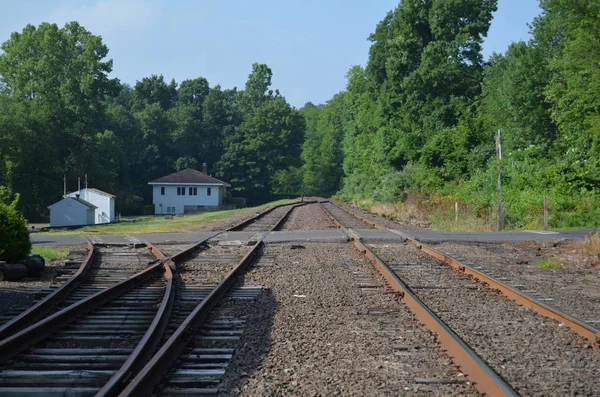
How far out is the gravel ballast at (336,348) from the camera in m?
5.67

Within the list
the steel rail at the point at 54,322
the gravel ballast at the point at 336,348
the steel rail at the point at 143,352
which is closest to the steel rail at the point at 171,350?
the steel rail at the point at 143,352

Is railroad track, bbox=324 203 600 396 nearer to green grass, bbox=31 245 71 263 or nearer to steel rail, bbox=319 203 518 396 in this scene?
steel rail, bbox=319 203 518 396

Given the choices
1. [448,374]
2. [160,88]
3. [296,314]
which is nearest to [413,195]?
[296,314]

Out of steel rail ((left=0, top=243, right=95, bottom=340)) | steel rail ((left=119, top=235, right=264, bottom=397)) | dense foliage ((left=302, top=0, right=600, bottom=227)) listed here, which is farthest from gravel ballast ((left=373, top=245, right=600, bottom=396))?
dense foliage ((left=302, top=0, right=600, bottom=227))

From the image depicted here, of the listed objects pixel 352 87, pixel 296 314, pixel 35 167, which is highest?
pixel 352 87

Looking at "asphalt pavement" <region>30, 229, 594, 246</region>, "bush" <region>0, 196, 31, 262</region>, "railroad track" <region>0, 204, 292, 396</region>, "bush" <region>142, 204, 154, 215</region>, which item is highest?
"bush" <region>0, 196, 31, 262</region>

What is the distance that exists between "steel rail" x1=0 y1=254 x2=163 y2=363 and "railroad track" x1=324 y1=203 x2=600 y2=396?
4.13m

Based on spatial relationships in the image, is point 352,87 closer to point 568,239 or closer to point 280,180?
point 280,180

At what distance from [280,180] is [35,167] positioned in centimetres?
4791

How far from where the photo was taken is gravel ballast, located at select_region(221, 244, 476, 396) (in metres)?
5.67

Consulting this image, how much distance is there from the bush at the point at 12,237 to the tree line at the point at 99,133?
43765 mm

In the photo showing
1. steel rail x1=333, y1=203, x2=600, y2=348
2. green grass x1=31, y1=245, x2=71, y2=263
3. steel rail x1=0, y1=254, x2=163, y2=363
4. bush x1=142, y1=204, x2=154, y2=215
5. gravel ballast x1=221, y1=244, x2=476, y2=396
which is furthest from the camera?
bush x1=142, y1=204, x2=154, y2=215

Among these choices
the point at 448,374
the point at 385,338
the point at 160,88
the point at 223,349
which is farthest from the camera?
the point at 160,88

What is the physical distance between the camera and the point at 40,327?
24.5ft
